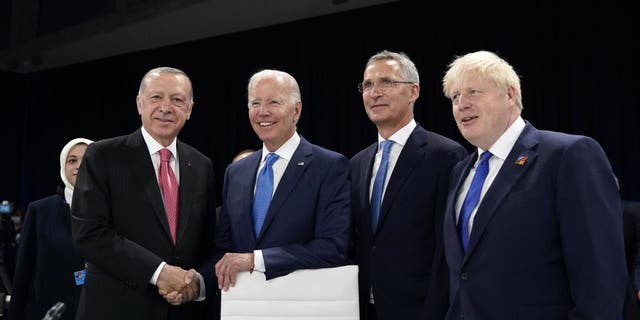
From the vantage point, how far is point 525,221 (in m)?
1.88

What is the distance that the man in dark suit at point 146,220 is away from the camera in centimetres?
230

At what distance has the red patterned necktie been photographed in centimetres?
246

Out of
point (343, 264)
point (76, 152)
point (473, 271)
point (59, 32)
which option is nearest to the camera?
point (473, 271)

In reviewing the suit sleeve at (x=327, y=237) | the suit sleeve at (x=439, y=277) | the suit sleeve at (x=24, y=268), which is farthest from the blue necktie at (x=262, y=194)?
the suit sleeve at (x=24, y=268)

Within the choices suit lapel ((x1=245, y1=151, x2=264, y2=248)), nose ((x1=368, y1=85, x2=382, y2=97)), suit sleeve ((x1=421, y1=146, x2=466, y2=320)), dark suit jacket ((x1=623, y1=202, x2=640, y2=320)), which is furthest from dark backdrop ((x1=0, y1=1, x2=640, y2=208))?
suit lapel ((x1=245, y1=151, x2=264, y2=248))

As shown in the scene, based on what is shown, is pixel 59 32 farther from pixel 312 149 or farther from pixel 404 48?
pixel 312 149

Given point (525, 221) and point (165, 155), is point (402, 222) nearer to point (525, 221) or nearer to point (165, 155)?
point (525, 221)

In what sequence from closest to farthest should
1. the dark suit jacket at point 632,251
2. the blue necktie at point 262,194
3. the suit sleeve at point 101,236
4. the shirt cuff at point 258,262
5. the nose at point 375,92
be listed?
the shirt cuff at point 258,262 → the suit sleeve at point 101,236 → the blue necktie at point 262,194 → the nose at point 375,92 → the dark suit jacket at point 632,251

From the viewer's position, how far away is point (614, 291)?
1.75 m

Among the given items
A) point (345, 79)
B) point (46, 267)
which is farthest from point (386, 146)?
point (345, 79)

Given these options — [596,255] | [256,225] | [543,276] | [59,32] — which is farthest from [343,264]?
[59,32]

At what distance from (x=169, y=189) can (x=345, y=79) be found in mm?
5704

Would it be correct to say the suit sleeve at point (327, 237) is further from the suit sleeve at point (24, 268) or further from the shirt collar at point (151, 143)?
the suit sleeve at point (24, 268)

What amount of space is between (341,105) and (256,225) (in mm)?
5727
